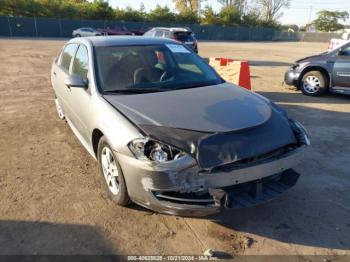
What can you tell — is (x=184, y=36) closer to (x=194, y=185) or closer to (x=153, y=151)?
(x=153, y=151)

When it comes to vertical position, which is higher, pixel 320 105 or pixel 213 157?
pixel 213 157

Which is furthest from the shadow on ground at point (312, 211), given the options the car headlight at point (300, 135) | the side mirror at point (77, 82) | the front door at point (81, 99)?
the side mirror at point (77, 82)

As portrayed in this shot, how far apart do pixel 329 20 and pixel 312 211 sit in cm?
9067

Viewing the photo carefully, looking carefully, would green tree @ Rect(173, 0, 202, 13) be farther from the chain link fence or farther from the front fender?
the front fender

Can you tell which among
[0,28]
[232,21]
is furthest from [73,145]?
Result: [232,21]

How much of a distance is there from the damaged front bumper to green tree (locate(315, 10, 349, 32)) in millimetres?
88945

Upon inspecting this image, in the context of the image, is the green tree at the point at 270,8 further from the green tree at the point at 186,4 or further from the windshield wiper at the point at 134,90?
the windshield wiper at the point at 134,90

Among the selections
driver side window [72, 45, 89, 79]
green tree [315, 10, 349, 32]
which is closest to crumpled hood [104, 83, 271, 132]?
driver side window [72, 45, 89, 79]

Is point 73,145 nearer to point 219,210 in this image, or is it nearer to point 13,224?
point 13,224

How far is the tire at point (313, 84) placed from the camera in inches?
351

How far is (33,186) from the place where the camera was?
13.1 ft

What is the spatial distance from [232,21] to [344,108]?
A: 57.9m

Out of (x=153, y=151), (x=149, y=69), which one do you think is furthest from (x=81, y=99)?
(x=153, y=151)

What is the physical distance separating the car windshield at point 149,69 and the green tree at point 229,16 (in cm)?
5975
